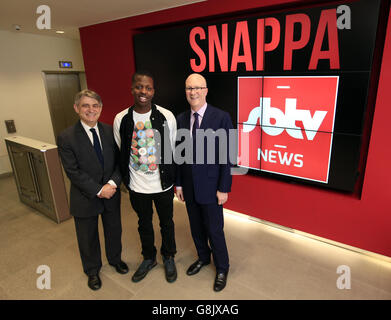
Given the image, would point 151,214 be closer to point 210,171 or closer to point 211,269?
point 210,171

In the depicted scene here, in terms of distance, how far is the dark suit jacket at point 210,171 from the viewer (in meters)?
2.02

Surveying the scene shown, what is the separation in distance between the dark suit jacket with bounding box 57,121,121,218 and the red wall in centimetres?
175

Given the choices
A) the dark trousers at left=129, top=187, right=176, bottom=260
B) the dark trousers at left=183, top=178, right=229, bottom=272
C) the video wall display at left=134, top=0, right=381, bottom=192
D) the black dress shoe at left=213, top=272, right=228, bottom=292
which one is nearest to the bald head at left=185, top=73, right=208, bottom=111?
the dark trousers at left=183, top=178, right=229, bottom=272

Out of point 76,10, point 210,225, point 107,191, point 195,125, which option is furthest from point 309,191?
point 76,10

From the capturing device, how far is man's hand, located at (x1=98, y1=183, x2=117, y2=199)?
2.12 meters

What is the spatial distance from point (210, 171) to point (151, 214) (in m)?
0.70

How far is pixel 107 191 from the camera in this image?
2.13m

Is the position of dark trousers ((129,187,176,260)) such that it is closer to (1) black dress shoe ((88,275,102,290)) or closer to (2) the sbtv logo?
(1) black dress shoe ((88,275,102,290))

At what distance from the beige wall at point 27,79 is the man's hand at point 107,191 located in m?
4.30

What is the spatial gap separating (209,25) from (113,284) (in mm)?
2955

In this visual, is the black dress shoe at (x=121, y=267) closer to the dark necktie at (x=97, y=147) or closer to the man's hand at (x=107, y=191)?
the man's hand at (x=107, y=191)

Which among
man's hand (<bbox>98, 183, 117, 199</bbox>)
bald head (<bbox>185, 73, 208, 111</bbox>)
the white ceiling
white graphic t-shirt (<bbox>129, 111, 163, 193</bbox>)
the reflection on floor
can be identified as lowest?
the reflection on floor

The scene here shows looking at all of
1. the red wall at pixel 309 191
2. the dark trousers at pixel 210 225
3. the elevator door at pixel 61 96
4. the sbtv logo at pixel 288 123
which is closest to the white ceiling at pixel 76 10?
the red wall at pixel 309 191
